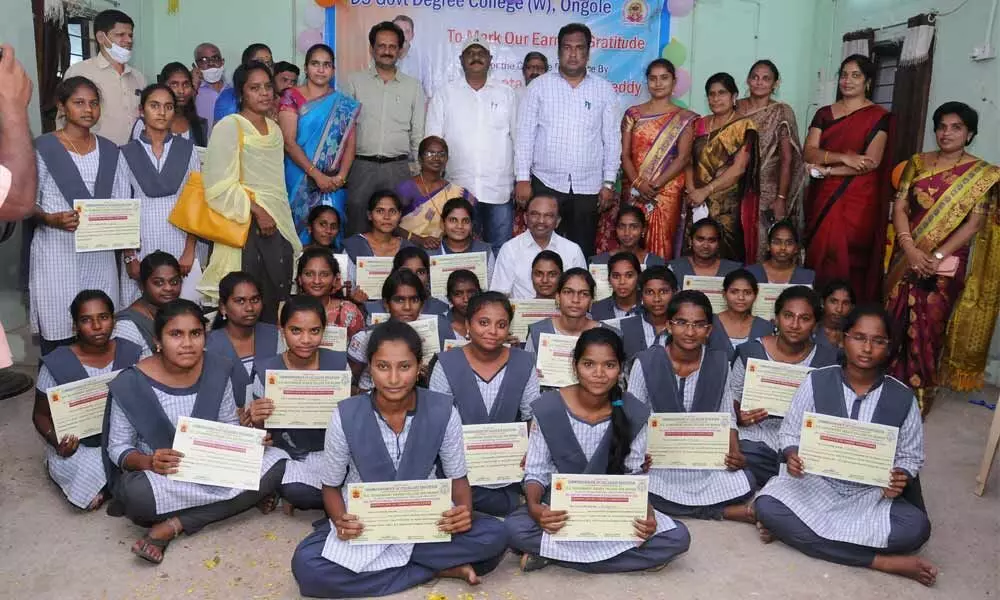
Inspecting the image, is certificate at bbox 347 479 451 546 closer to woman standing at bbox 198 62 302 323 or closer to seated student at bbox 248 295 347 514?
seated student at bbox 248 295 347 514

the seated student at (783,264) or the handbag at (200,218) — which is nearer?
the handbag at (200,218)

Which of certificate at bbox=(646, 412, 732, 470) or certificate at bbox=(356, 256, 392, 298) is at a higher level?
certificate at bbox=(356, 256, 392, 298)

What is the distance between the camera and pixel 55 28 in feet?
19.1

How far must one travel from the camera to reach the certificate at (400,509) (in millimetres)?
2668

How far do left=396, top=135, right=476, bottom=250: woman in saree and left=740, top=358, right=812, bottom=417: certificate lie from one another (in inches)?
85.2

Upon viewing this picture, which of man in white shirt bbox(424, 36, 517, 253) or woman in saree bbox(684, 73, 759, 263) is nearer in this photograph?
woman in saree bbox(684, 73, 759, 263)

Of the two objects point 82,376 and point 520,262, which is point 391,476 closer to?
point 82,376

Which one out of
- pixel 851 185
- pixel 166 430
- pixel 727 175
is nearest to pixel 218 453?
pixel 166 430

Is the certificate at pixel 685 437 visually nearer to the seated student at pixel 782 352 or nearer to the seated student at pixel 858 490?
the seated student at pixel 858 490

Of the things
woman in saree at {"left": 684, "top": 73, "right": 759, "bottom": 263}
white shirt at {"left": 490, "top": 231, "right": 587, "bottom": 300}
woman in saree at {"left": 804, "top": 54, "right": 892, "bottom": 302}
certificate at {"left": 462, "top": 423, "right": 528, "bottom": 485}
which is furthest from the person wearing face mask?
woman in saree at {"left": 804, "top": 54, "right": 892, "bottom": 302}

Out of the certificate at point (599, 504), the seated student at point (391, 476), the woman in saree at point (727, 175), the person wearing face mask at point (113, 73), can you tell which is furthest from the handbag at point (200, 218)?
the woman in saree at point (727, 175)

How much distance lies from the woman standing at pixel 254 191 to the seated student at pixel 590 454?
214 centimetres

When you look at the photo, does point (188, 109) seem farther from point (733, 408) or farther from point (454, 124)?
point (733, 408)

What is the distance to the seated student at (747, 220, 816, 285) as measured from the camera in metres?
4.78
